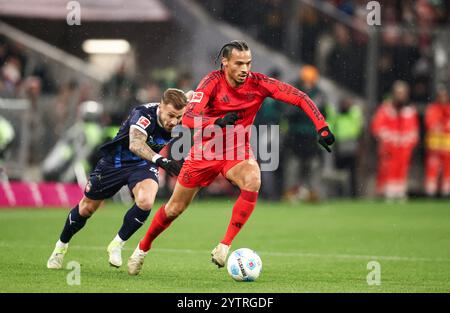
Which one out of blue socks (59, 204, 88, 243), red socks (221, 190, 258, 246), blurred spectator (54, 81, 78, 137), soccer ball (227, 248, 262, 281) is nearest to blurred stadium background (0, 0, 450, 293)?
blurred spectator (54, 81, 78, 137)

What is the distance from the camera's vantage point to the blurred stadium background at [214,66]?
21.2m

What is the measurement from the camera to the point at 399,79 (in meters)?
24.2

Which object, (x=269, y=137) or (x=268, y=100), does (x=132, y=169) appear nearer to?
(x=268, y=100)

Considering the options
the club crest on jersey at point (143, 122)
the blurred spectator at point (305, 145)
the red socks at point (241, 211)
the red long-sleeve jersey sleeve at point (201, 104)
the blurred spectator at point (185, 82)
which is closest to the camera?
the red long-sleeve jersey sleeve at point (201, 104)

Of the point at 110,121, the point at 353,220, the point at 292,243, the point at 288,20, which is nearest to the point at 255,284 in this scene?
the point at 292,243

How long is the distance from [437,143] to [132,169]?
14414 millimetres

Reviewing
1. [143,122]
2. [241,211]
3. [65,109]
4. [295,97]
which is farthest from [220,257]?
[65,109]

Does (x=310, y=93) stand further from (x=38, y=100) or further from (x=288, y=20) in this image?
(x=38, y=100)

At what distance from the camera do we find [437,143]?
78.8ft

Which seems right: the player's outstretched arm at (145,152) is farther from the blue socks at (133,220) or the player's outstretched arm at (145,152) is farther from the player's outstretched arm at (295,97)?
the player's outstretched arm at (295,97)

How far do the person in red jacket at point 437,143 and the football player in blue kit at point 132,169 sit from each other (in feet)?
45.5

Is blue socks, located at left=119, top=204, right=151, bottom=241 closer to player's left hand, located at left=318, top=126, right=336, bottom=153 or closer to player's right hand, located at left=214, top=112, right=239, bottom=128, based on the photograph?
player's right hand, located at left=214, top=112, right=239, bottom=128

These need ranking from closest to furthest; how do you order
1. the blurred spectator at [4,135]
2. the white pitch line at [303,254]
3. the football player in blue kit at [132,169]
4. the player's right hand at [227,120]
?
the player's right hand at [227,120] < the football player in blue kit at [132,169] < the white pitch line at [303,254] < the blurred spectator at [4,135]

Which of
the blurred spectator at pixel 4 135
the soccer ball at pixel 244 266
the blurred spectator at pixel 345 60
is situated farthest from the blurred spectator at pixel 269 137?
the soccer ball at pixel 244 266
